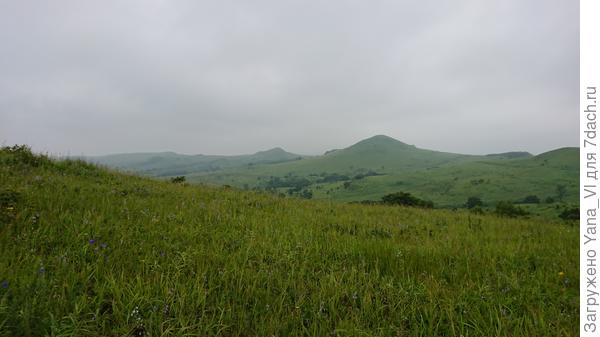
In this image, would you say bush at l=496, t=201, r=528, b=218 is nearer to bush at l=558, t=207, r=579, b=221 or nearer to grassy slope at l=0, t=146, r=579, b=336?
bush at l=558, t=207, r=579, b=221

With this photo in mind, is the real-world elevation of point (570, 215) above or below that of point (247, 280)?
below

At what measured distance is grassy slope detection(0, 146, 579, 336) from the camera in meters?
2.47

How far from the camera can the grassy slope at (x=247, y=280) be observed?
247 cm

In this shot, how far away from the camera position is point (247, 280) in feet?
10.6

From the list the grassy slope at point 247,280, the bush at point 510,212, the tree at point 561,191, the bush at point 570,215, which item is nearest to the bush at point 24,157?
the grassy slope at point 247,280

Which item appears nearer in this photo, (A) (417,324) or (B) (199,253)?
(A) (417,324)

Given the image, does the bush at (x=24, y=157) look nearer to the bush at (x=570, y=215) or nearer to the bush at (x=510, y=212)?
the bush at (x=510, y=212)

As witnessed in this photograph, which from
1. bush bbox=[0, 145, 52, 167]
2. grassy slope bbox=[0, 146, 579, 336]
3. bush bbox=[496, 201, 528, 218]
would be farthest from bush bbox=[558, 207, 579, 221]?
bush bbox=[0, 145, 52, 167]

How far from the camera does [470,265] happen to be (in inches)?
167

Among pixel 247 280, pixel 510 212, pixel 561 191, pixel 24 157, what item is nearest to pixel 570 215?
pixel 510 212

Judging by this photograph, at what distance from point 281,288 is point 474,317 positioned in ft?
7.26

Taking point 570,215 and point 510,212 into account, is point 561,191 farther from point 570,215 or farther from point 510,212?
point 510,212
